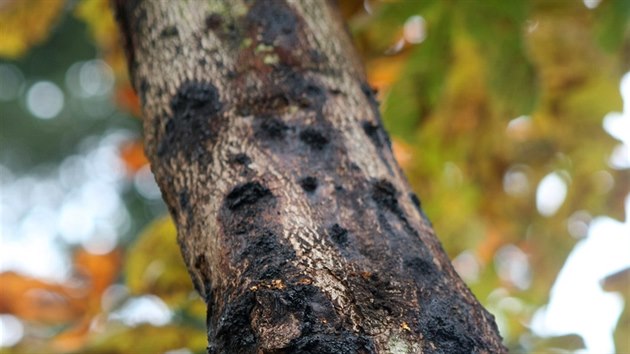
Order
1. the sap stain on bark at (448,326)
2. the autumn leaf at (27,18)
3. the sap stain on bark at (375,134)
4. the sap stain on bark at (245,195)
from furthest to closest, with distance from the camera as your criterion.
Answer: the autumn leaf at (27,18) < the sap stain on bark at (375,134) < the sap stain on bark at (245,195) < the sap stain on bark at (448,326)

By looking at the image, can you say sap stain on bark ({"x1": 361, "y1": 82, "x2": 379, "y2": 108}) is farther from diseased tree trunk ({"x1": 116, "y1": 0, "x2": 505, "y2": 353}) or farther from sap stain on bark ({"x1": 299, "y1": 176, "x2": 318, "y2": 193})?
sap stain on bark ({"x1": 299, "y1": 176, "x2": 318, "y2": 193})

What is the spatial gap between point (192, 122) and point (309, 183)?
17 cm

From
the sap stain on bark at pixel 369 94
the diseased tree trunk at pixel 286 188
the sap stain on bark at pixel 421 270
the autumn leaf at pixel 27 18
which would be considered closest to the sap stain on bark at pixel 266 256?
the diseased tree trunk at pixel 286 188

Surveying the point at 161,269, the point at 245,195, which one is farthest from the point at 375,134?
the point at 161,269

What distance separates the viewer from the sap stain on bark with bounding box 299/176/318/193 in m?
0.81

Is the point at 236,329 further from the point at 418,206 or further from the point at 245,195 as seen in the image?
the point at 418,206

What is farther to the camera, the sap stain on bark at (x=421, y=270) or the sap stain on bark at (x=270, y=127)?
the sap stain on bark at (x=270, y=127)

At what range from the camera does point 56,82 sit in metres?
6.46

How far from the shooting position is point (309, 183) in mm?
818

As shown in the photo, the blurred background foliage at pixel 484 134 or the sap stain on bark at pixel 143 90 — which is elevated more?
the blurred background foliage at pixel 484 134

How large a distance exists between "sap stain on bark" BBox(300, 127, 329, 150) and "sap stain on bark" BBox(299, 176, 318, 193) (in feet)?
0.17

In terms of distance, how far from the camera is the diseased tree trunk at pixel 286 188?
2.27 feet

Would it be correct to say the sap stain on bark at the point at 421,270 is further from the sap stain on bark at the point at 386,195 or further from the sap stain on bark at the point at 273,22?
the sap stain on bark at the point at 273,22

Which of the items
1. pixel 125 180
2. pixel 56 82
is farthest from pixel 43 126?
pixel 125 180
